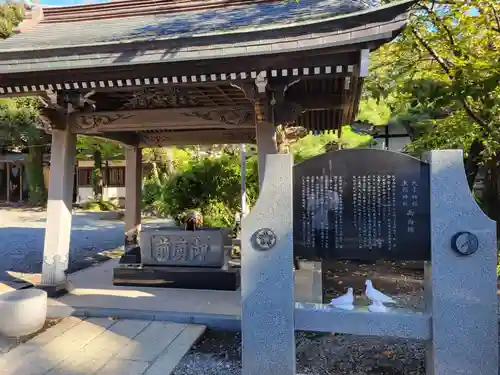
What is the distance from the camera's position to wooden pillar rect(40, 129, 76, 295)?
240 inches

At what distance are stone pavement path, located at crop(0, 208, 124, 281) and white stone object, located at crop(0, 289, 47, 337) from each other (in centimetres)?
342

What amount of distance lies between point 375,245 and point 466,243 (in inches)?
26.1

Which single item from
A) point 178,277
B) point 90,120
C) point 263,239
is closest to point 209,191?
point 178,277

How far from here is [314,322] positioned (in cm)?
327

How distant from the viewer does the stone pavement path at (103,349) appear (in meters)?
3.74

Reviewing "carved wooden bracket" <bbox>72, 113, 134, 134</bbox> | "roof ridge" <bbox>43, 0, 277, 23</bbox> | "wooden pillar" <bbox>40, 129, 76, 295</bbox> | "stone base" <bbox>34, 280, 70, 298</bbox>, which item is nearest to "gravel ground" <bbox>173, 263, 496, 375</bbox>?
"stone base" <bbox>34, 280, 70, 298</bbox>

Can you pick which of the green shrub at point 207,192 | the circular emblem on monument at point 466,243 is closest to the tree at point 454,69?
the circular emblem on monument at point 466,243

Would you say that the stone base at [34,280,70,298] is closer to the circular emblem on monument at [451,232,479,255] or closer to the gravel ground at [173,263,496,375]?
the gravel ground at [173,263,496,375]

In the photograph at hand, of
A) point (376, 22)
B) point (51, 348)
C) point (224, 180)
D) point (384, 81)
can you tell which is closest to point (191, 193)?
point (224, 180)

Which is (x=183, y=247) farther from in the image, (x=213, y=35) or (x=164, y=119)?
(x=213, y=35)

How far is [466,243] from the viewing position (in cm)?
300

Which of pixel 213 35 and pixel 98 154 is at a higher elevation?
pixel 98 154

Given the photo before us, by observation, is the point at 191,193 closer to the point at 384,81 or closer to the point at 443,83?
the point at 384,81

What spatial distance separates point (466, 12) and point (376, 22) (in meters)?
2.53
